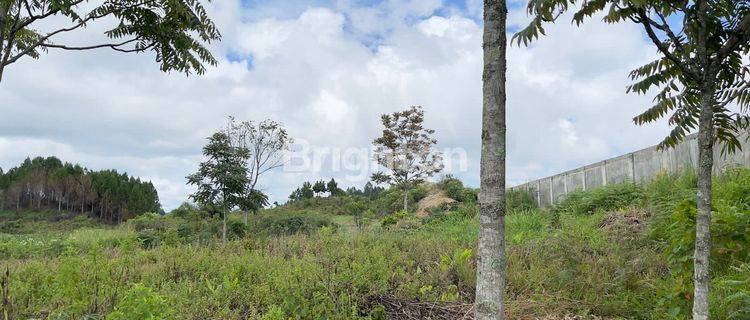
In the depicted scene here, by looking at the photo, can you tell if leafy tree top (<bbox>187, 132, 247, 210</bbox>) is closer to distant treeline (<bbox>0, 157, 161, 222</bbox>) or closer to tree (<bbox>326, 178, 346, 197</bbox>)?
tree (<bbox>326, 178, 346, 197</bbox>)

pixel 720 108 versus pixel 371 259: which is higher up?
pixel 720 108

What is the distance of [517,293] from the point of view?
17.6 feet

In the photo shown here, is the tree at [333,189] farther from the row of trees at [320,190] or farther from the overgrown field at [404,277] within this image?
the overgrown field at [404,277]

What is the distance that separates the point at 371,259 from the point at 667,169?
321 inches

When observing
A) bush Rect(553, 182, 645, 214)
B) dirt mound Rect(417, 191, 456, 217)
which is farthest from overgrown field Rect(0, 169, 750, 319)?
dirt mound Rect(417, 191, 456, 217)

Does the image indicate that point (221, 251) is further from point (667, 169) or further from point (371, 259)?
point (667, 169)

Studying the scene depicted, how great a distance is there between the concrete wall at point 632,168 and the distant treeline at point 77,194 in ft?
133

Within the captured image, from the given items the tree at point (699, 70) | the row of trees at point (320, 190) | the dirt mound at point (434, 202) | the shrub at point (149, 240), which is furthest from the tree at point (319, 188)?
the tree at point (699, 70)

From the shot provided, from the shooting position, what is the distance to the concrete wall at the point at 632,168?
9943 mm

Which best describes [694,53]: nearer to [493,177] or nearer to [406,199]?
[493,177]

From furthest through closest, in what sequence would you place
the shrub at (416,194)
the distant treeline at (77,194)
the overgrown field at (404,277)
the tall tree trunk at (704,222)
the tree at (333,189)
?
the distant treeline at (77,194) → the tree at (333,189) → the shrub at (416,194) → the overgrown field at (404,277) → the tall tree trunk at (704,222)

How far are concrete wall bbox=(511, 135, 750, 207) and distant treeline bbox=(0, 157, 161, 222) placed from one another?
1594 inches

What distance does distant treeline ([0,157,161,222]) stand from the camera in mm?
46844

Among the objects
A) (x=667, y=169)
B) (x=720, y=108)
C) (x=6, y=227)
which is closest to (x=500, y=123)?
(x=720, y=108)
